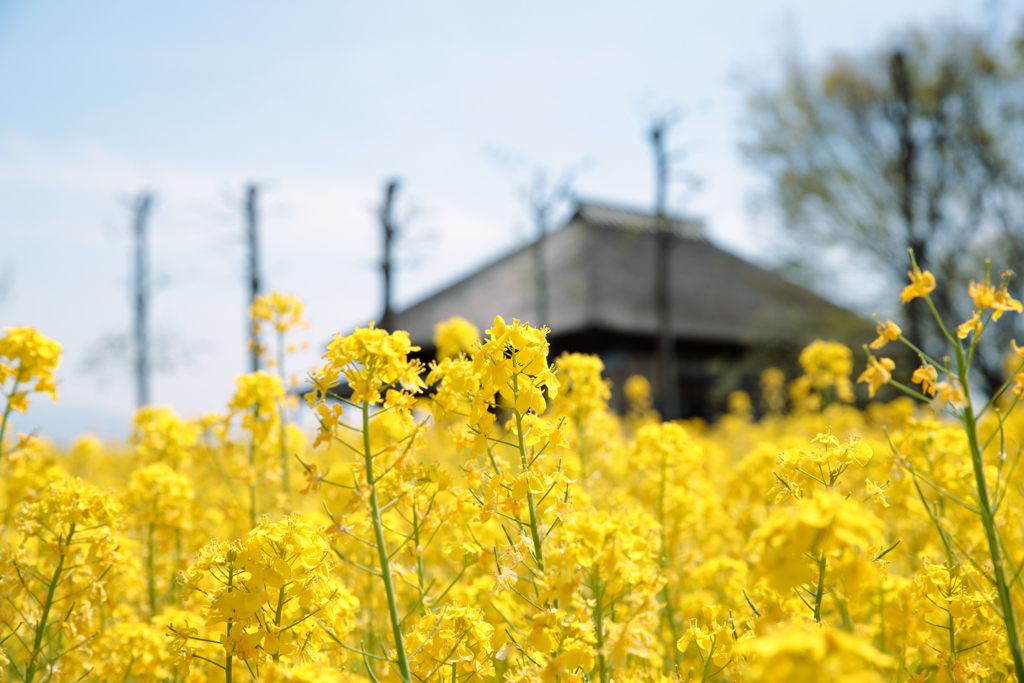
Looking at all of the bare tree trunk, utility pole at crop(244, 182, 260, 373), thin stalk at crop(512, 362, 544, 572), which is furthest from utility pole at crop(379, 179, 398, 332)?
the bare tree trunk

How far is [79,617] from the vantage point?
2.72 meters

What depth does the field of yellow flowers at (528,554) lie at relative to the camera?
65.4 inches

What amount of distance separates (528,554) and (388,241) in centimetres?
1031

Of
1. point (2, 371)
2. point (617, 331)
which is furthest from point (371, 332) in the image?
point (617, 331)

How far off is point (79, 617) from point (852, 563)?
2.90 metres

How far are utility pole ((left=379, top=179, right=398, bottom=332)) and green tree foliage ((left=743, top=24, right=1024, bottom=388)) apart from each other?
11.0m

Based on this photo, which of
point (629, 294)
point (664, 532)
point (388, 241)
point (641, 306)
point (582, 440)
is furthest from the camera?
point (629, 294)

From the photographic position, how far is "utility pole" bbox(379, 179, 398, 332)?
1162cm

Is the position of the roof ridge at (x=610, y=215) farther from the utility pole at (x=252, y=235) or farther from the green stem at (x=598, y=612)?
the green stem at (x=598, y=612)

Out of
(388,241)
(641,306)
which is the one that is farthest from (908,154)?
(388,241)

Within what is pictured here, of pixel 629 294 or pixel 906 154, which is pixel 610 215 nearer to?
pixel 629 294

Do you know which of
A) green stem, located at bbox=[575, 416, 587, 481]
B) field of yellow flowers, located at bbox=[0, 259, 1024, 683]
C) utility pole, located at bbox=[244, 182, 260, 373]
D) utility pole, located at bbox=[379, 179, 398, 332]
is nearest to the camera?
field of yellow flowers, located at bbox=[0, 259, 1024, 683]

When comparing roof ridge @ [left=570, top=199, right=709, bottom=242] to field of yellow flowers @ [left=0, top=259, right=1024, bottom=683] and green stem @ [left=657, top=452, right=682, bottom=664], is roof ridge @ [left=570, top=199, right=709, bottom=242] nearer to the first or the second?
green stem @ [left=657, top=452, right=682, bottom=664]

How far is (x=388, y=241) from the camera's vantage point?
11805 millimetres
